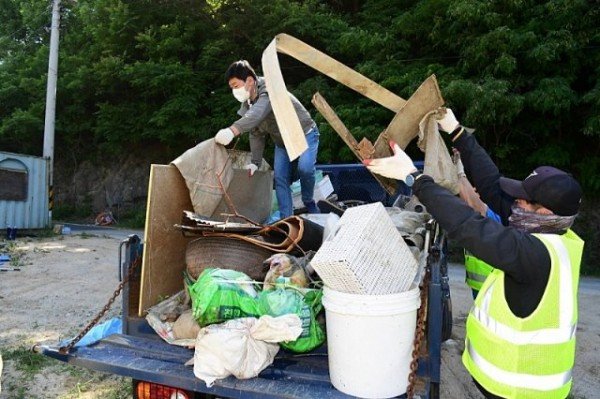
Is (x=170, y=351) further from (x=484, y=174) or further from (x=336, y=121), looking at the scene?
(x=484, y=174)

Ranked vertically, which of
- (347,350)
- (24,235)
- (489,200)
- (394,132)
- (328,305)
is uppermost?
(394,132)

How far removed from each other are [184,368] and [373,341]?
780mm

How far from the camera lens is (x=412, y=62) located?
31.5ft

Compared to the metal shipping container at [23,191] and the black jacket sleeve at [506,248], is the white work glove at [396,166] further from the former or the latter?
the metal shipping container at [23,191]

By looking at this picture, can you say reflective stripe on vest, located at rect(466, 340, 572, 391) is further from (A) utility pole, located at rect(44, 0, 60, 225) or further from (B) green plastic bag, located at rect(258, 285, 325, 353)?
(A) utility pole, located at rect(44, 0, 60, 225)

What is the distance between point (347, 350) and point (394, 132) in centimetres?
121

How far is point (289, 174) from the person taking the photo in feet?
11.8

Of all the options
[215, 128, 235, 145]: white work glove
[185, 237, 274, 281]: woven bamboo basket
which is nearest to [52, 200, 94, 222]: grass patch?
[215, 128, 235, 145]: white work glove

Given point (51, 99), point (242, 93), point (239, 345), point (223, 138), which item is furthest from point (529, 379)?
point (51, 99)

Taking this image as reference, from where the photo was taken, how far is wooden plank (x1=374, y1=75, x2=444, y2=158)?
2285 millimetres

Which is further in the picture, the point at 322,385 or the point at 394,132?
the point at 394,132

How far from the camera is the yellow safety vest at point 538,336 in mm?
1664

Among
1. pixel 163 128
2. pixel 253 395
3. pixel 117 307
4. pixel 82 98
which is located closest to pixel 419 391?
pixel 253 395

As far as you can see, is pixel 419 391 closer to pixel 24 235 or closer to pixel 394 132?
pixel 394 132
